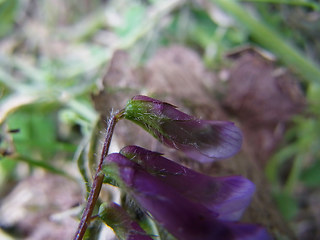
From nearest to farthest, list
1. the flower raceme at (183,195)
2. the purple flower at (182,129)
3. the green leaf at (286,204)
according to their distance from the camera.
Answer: the flower raceme at (183,195) < the purple flower at (182,129) < the green leaf at (286,204)

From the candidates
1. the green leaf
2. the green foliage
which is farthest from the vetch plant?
the green foliage

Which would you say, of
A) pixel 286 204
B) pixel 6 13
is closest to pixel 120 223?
pixel 286 204

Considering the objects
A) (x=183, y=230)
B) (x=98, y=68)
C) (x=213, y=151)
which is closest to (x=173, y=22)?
(x=98, y=68)

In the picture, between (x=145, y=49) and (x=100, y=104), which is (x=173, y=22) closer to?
(x=145, y=49)

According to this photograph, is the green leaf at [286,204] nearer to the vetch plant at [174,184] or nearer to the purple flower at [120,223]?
the vetch plant at [174,184]

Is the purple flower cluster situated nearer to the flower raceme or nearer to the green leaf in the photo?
the flower raceme

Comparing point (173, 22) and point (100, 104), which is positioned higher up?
point (173, 22)

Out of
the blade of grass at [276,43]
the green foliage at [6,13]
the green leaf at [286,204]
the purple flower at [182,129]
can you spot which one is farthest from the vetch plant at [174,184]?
the green foliage at [6,13]
